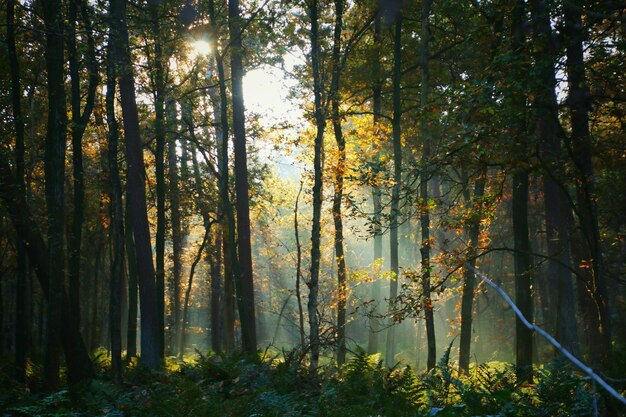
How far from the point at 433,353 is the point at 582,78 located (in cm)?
878

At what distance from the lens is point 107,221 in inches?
976

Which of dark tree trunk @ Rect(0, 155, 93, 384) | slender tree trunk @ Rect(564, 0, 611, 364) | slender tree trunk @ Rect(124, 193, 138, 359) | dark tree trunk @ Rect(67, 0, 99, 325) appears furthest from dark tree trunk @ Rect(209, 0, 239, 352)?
slender tree trunk @ Rect(564, 0, 611, 364)

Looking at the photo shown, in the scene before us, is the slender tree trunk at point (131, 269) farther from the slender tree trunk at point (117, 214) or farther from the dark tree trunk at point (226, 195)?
the dark tree trunk at point (226, 195)

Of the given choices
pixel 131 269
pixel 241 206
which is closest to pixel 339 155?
pixel 241 206

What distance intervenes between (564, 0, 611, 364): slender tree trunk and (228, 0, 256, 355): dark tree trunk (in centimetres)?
957

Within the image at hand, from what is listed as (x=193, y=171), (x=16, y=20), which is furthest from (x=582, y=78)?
(x=193, y=171)

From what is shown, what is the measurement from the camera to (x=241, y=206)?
17828mm

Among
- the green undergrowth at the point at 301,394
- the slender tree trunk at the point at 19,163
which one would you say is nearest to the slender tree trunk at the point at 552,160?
the green undergrowth at the point at 301,394

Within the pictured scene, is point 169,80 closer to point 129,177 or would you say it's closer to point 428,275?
point 129,177

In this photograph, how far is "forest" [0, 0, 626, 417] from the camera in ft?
27.2

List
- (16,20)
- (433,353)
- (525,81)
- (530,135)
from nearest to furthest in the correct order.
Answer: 1. (525,81)
2. (530,135)
3. (16,20)
4. (433,353)

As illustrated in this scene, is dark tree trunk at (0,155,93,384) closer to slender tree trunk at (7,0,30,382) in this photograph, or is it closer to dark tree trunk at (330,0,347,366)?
slender tree trunk at (7,0,30,382)

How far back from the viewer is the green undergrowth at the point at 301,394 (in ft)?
21.6

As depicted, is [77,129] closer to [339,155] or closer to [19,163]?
[19,163]
